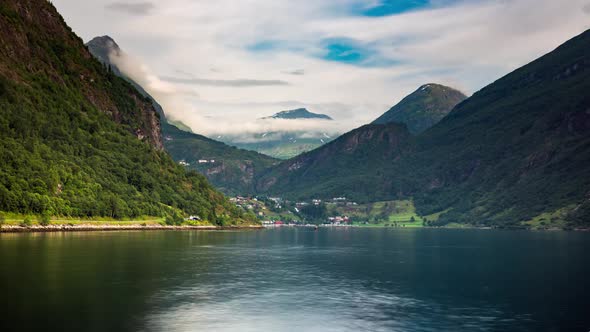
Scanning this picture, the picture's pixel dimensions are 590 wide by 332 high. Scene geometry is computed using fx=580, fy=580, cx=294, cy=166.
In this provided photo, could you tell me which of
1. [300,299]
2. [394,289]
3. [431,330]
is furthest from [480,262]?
[431,330]

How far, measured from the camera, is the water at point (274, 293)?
64.2 m

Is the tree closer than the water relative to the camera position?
No

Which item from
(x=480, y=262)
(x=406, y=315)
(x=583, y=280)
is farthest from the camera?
(x=480, y=262)

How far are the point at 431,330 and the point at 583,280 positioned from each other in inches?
2127

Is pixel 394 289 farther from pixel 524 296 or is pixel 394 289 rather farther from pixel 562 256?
pixel 562 256

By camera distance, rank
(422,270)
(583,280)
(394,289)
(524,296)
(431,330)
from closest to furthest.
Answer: (431,330), (524,296), (394,289), (583,280), (422,270)

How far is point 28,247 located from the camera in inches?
5212

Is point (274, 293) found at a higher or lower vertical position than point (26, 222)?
lower

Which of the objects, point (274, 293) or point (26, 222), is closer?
point (274, 293)

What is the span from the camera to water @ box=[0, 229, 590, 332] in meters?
64.2

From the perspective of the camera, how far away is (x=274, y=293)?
87.6m

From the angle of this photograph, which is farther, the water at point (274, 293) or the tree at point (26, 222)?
the tree at point (26, 222)

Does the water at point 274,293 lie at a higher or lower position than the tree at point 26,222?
lower

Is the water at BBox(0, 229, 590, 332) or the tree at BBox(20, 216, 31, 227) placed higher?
the tree at BBox(20, 216, 31, 227)
